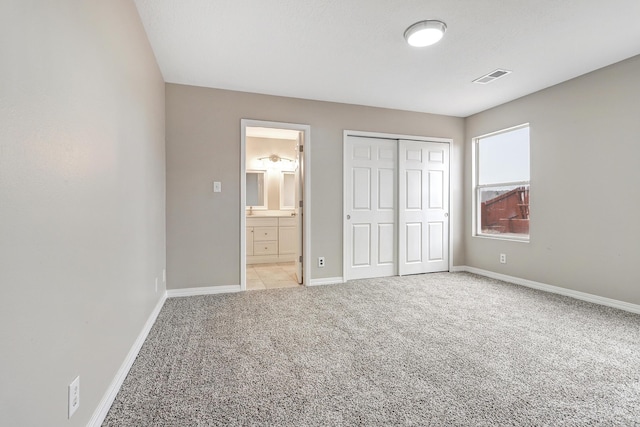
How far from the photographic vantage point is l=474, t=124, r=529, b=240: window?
386 centimetres

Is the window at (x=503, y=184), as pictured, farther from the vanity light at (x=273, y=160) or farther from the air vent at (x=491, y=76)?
the vanity light at (x=273, y=160)

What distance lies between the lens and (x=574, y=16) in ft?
7.18

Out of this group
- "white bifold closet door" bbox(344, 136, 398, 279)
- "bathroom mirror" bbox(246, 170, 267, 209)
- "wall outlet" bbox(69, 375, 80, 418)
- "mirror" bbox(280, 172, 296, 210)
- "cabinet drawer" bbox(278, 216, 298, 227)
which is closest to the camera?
"wall outlet" bbox(69, 375, 80, 418)

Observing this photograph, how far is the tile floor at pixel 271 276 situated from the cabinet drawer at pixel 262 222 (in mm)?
734

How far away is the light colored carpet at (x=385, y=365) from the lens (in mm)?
1444

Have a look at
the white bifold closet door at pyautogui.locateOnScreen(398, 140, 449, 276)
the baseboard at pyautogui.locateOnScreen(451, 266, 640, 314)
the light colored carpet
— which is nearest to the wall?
the light colored carpet

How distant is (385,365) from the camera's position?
1884 millimetres

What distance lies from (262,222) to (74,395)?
4.41m

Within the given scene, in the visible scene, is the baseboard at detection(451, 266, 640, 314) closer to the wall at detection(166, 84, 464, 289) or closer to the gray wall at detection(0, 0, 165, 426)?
the wall at detection(166, 84, 464, 289)

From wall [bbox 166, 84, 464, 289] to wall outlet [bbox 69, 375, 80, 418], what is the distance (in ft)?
7.42

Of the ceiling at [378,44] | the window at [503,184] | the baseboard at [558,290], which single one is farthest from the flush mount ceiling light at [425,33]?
the baseboard at [558,290]

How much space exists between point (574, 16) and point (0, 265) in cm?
342

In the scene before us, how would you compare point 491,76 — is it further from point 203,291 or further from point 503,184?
point 203,291

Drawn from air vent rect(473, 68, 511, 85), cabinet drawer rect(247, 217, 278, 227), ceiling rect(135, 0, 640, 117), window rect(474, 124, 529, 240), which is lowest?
cabinet drawer rect(247, 217, 278, 227)
